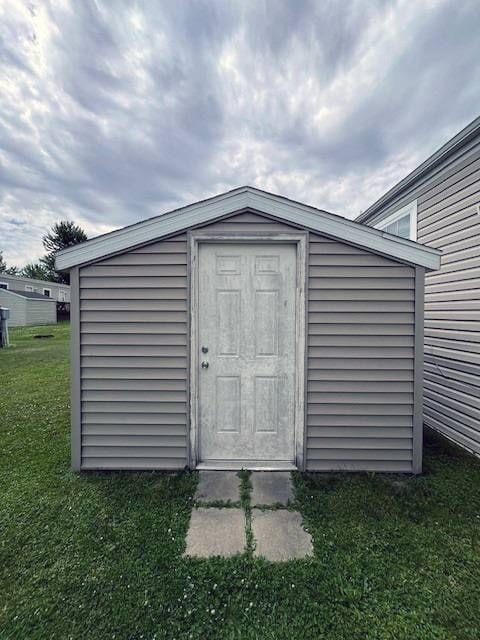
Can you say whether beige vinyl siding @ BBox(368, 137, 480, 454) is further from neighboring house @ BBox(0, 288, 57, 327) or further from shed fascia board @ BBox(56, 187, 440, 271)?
neighboring house @ BBox(0, 288, 57, 327)

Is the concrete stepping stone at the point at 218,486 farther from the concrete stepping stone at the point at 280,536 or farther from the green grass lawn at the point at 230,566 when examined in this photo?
the concrete stepping stone at the point at 280,536

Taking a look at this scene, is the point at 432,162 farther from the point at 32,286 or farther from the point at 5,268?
the point at 5,268

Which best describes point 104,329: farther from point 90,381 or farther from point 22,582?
point 22,582

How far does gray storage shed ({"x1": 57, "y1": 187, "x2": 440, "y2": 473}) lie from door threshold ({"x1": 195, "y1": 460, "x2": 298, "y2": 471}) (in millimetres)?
13

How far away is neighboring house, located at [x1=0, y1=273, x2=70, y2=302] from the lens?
21.1m

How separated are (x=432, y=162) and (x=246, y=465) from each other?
423 centimetres

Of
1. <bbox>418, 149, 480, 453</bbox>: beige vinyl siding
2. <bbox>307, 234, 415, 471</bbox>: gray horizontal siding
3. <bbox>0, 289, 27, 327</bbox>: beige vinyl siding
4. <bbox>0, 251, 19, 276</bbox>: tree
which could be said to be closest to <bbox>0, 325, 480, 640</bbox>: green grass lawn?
<bbox>307, 234, 415, 471</bbox>: gray horizontal siding

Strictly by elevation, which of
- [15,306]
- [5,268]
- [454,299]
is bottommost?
[454,299]

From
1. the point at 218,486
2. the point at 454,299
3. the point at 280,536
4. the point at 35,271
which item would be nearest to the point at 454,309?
the point at 454,299

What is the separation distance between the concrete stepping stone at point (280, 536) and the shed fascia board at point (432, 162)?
4064 mm

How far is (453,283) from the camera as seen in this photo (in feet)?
11.3

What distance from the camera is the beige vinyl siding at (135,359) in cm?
270

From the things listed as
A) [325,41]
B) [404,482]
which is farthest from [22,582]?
[325,41]

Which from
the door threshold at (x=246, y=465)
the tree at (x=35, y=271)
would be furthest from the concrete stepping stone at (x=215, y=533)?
the tree at (x=35, y=271)
